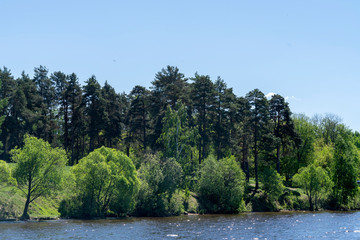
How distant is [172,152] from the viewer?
6900 centimetres

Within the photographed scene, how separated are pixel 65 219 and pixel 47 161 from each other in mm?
8711

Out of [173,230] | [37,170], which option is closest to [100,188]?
[37,170]

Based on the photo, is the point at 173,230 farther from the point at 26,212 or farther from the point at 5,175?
the point at 5,175

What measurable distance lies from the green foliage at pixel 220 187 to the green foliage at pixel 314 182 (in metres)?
14.8

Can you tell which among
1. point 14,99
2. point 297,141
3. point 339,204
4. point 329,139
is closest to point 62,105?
point 14,99

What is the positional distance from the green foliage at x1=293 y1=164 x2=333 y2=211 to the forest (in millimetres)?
206

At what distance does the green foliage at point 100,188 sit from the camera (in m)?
55.2

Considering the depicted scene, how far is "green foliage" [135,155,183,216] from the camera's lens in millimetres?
61219

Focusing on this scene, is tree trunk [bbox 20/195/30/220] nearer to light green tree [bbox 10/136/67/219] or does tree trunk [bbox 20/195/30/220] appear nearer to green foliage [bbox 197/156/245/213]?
light green tree [bbox 10/136/67/219]

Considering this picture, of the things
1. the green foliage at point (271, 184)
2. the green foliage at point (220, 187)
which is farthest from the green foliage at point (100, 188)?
the green foliage at point (271, 184)

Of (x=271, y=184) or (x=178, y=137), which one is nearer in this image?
(x=178, y=137)

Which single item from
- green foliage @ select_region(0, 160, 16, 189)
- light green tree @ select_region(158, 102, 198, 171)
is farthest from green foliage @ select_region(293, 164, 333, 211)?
green foliage @ select_region(0, 160, 16, 189)

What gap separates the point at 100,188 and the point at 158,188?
427 inches

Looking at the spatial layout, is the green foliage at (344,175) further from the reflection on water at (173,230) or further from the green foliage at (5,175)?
the green foliage at (5,175)
